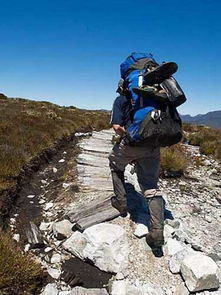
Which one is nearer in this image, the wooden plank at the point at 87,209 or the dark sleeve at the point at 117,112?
the dark sleeve at the point at 117,112

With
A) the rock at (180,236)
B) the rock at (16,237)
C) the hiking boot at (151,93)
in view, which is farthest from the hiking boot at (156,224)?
the rock at (16,237)

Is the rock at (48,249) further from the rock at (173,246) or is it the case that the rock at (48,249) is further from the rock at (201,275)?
the rock at (201,275)

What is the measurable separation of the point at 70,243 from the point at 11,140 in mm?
5627

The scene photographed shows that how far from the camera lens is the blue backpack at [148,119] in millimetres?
3623

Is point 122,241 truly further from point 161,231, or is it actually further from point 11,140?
point 11,140

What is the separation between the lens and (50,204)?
595 cm

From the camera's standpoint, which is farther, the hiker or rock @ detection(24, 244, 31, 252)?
rock @ detection(24, 244, 31, 252)

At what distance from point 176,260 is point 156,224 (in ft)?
1.72

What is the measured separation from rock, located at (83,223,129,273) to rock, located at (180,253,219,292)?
83 centimetres

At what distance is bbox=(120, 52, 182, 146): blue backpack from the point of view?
143 inches

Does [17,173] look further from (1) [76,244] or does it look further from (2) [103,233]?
(2) [103,233]

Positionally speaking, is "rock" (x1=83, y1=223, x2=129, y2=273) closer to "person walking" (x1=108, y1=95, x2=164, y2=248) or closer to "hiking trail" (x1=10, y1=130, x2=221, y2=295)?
"hiking trail" (x1=10, y1=130, x2=221, y2=295)

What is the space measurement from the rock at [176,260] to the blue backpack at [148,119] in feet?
4.92

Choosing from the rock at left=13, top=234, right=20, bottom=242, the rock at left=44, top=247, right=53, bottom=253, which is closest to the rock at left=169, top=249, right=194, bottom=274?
the rock at left=44, top=247, right=53, bottom=253
